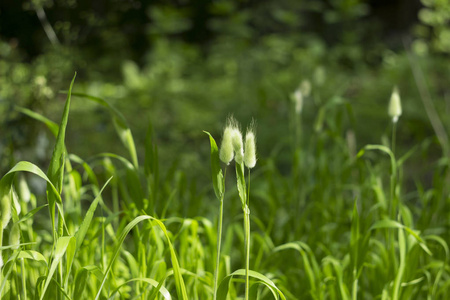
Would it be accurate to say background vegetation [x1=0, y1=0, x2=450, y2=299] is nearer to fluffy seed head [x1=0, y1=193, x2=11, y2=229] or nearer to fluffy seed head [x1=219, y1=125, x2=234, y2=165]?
fluffy seed head [x1=0, y1=193, x2=11, y2=229]

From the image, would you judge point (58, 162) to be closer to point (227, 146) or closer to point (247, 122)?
point (227, 146)

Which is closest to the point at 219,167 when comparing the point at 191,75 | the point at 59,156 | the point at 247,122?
the point at 59,156

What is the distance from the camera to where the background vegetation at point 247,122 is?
4.00ft

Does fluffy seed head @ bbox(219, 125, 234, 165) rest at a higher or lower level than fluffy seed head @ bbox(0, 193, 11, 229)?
higher

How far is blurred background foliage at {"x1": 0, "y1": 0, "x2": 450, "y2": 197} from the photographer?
1979 mm

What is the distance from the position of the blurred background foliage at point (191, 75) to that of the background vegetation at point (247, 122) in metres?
0.01

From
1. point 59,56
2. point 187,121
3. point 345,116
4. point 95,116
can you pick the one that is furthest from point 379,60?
point 59,56

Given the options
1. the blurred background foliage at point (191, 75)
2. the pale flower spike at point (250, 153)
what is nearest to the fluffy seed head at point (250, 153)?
the pale flower spike at point (250, 153)

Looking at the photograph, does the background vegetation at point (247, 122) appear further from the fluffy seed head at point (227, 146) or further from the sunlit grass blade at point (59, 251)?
the fluffy seed head at point (227, 146)

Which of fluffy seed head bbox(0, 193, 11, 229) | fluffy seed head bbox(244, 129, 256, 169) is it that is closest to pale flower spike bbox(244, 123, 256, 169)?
fluffy seed head bbox(244, 129, 256, 169)

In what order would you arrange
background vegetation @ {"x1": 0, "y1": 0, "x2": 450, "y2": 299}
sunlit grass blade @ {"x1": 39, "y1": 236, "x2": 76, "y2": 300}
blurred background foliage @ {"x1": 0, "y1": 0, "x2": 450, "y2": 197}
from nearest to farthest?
sunlit grass blade @ {"x1": 39, "y1": 236, "x2": 76, "y2": 300} < background vegetation @ {"x1": 0, "y1": 0, "x2": 450, "y2": 299} < blurred background foliage @ {"x1": 0, "y1": 0, "x2": 450, "y2": 197}

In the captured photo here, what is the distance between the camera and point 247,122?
10.1 feet

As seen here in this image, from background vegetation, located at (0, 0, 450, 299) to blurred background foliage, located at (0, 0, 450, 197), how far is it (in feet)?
0.04

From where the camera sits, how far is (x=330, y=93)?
3.03 meters
